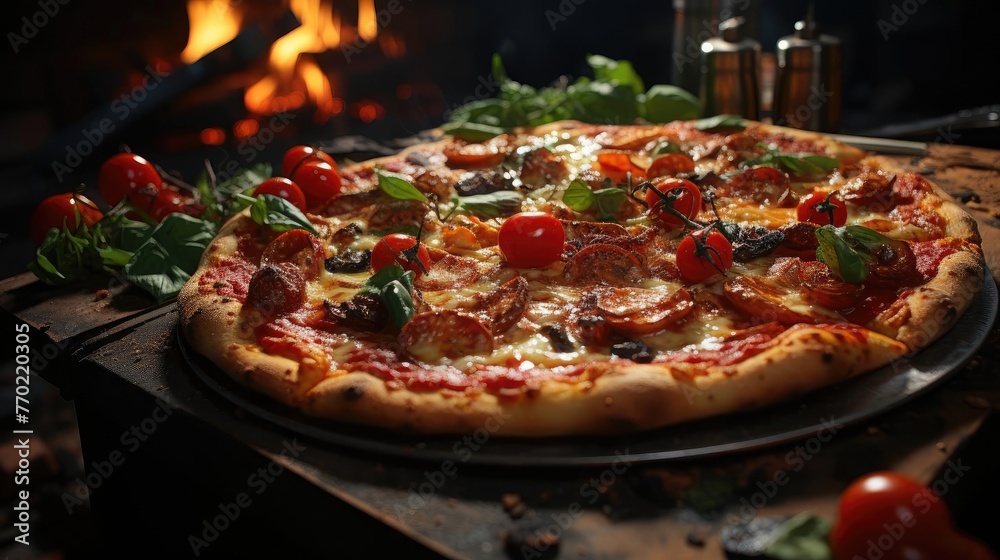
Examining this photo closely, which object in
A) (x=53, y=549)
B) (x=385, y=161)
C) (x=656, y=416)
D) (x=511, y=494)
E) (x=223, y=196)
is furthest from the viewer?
(x=385, y=161)

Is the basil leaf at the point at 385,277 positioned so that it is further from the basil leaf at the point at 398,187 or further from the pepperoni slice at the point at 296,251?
the basil leaf at the point at 398,187

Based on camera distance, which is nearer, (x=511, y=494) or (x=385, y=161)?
(x=511, y=494)

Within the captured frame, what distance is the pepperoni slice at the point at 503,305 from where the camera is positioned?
2721mm

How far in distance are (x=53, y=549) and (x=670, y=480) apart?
3184 millimetres

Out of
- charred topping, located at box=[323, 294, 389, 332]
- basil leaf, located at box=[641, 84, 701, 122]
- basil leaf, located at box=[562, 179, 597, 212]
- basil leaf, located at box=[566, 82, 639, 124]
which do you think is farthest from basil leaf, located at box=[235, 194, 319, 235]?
basil leaf, located at box=[641, 84, 701, 122]

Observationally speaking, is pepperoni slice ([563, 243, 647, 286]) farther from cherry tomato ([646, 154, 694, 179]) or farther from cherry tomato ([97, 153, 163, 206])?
cherry tomato ([97, 153, 163, 206])

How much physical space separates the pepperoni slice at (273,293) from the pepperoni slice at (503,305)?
2.15ft

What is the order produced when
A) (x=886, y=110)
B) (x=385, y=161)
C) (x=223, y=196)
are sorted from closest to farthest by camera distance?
(x=223, y=196) < (x=385, y=161) < (x=886, y=110)

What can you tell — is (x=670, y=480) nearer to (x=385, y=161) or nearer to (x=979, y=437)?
(x=979, y=437)

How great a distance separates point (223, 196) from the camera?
4.23 m

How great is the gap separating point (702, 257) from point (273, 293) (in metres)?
1.51

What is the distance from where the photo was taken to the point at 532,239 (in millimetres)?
3127

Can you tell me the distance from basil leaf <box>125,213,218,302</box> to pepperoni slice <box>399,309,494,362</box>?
136 cm

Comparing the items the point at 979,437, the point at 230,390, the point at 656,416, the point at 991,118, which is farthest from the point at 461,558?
the point at 991,118
